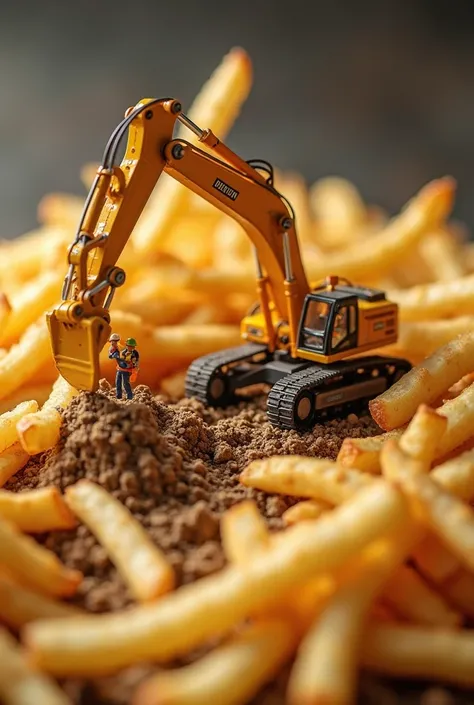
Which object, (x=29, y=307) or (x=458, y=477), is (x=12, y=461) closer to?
(x=29, y=307)

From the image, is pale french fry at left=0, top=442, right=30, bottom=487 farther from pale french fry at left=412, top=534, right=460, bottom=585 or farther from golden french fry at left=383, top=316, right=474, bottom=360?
golden french fry at left=383, top=316, right=474, bottom=360

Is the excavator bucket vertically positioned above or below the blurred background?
below

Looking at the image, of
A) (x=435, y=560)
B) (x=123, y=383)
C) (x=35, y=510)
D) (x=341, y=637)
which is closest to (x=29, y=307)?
(x=123, y=383)

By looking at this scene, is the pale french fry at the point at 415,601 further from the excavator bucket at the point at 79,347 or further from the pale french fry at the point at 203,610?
the excavator bucket at the point at 79,347

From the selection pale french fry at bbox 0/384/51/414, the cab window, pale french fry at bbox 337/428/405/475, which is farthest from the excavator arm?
pale french fry at bbox 337/428/405/475

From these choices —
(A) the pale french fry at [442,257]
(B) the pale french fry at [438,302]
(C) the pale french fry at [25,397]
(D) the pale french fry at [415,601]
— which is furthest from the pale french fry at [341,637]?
(A) the pale french fry at [442,257]

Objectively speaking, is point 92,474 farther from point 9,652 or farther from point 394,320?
point 394,320
